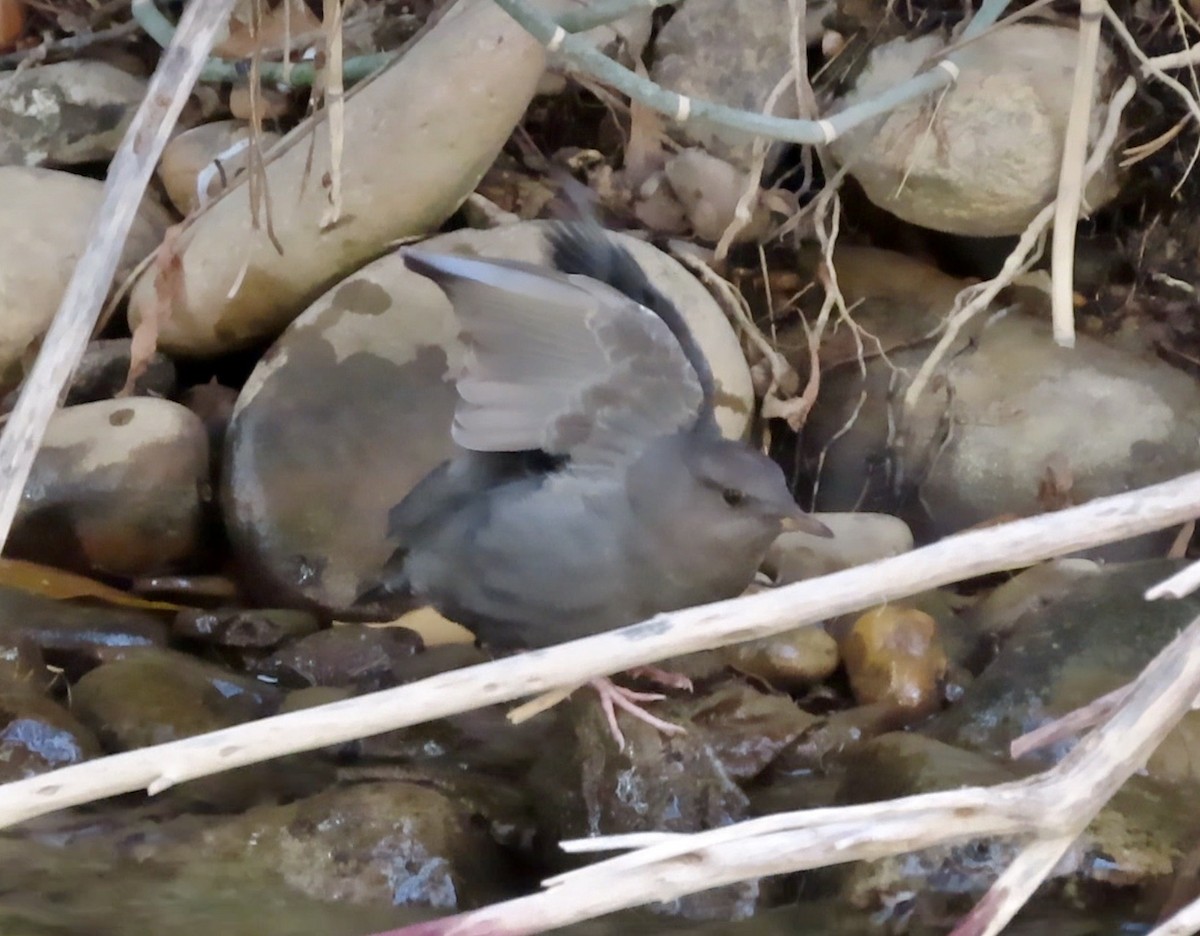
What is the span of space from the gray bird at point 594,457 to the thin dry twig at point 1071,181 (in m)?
0.66

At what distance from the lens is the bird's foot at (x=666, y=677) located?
8.12ft

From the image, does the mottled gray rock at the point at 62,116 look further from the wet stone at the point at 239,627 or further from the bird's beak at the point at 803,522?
the bird's beak at the point at 803,522

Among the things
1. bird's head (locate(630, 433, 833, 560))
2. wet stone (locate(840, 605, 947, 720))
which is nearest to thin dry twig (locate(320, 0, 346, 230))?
bird's head (locate(630, 433, 833, 560))

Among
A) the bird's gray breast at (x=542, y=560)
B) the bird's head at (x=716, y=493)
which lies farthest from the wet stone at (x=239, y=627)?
the bird's head at (x=716, y=493)

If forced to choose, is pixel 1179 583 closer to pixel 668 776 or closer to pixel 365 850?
pixel 668 776

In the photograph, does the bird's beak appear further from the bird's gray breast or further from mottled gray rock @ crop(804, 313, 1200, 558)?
mottled gray rock @ crop(804, 313, 1200, 558)

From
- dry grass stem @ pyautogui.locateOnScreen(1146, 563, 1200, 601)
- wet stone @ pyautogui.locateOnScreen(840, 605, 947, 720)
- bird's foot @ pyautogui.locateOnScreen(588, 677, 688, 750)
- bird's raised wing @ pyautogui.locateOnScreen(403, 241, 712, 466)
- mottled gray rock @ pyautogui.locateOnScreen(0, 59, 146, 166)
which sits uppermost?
dry grass stem @ pyautogui.locateOnScreen(1146, 563, 1200, 601)

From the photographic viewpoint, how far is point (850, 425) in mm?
3309

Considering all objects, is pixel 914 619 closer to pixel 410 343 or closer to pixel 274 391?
pixel 410 343

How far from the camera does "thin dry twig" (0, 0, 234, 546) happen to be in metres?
1.53

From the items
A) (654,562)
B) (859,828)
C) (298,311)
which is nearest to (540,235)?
(298,311)

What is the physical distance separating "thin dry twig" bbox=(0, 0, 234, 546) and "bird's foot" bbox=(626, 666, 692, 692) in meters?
1.27

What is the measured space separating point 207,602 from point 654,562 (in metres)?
1.42

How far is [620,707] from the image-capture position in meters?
2.23
